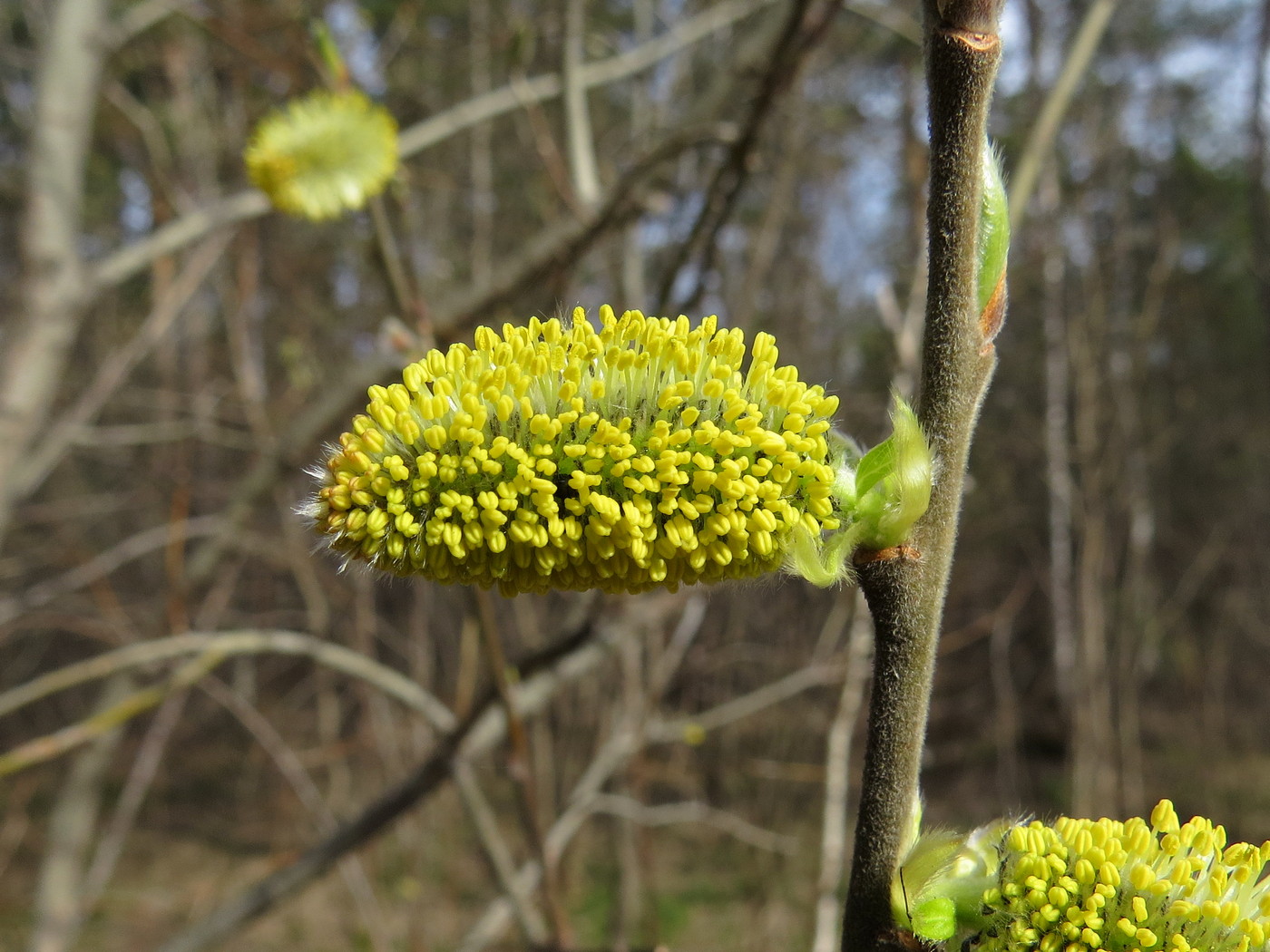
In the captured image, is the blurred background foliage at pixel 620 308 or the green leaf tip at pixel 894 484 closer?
the green leaf tip at pixel 894 484

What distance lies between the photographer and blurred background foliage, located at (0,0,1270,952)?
247cm

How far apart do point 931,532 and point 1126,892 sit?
11.7 inches

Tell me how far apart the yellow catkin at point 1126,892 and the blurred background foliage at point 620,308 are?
0.22ft

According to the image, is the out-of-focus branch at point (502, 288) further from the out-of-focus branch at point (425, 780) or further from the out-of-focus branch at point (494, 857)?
the out-of-focus branch at point (494, 857)

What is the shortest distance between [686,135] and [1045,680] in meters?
9.03

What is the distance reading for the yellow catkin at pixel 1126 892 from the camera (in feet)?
2.13

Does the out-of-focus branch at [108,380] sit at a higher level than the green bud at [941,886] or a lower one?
higher

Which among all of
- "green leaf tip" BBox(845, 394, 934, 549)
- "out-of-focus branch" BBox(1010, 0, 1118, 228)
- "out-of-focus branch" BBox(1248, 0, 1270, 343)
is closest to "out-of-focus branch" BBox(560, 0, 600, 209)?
"out-of-focus branch" BBox(1010, 0, 1118, 228)

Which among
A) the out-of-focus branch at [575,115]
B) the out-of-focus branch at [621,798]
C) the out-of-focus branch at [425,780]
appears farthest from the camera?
the out-of-focus branch at [621,798]

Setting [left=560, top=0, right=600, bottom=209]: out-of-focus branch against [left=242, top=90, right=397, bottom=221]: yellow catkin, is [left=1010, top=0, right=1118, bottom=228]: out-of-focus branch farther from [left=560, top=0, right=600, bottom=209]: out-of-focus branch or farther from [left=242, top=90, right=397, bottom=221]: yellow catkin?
[left=242, top=90, right=397, bottom=221]: yellow catkin

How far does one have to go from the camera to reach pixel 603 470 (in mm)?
678

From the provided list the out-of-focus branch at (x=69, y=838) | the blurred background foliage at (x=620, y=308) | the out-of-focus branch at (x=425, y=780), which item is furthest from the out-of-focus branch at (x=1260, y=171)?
the out-of-focus branch at (x=69, y=838)

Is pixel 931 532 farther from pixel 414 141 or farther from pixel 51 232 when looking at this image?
pixel 51 232

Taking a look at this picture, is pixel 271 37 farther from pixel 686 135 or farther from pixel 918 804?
pixel 918 804
